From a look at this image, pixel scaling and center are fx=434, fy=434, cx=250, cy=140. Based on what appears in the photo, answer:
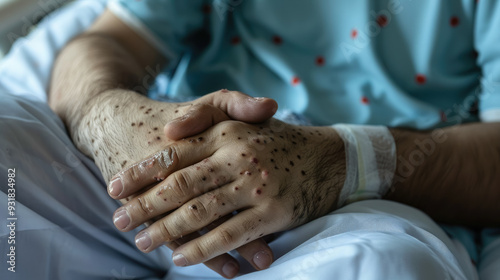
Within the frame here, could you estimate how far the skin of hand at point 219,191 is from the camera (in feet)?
2.01

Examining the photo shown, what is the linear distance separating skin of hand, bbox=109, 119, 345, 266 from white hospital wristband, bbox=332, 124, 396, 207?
0.08 m

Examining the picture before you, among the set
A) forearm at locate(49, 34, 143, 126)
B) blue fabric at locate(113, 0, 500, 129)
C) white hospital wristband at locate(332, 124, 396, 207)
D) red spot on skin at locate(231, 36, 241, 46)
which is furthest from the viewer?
red spot on skin at locate(231, 36, 241, 46)

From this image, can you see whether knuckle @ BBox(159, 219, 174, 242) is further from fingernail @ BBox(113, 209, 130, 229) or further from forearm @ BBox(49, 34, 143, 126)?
forearm @ BBox(49, 34, 143, 126)

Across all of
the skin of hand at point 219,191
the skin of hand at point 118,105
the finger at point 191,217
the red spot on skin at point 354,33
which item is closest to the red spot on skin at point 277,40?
the red spot on skin at point 354,33

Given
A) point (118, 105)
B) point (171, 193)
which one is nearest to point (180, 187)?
point (171, 193)

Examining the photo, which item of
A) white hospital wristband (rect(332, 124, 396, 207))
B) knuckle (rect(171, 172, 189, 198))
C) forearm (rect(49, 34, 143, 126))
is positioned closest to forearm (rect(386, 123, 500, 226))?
white hospital wristband (rect(332, 124, 396, 207))

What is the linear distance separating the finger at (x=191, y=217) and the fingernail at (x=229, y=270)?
0.07m

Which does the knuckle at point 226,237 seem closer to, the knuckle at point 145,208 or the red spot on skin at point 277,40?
the knuckle at point 145,208

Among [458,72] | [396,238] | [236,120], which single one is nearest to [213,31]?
[236,120]

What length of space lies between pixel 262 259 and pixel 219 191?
11cm

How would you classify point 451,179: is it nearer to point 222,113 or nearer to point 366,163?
point 366,163

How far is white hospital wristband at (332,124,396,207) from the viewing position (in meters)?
0.74

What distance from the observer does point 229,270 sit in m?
0.63

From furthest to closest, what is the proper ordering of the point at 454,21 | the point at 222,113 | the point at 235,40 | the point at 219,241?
the point at 235,40 → the point at 454,21 → the point at 222,113 → the point at 219,241
